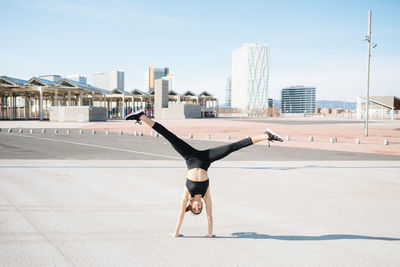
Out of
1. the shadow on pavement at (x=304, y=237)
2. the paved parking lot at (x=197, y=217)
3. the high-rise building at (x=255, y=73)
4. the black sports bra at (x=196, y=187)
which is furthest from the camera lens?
the high-rise building at (x=255, y=73)

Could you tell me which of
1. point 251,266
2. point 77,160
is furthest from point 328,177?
point 77,160

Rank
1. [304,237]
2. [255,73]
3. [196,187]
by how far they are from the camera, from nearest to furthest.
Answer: [196,187]
[304,237]
[255,73]

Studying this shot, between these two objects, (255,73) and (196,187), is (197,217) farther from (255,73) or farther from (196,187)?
(255,73)

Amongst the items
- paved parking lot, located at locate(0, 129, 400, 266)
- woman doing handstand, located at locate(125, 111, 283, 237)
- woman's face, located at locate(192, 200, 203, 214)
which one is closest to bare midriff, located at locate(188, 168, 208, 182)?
woman doing handstand, located at locate(125, 111, 283, 237)

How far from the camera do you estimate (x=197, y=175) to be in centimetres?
430

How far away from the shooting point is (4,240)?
440 centimetres

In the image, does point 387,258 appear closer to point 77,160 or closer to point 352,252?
point 352,252

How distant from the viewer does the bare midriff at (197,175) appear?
429cm

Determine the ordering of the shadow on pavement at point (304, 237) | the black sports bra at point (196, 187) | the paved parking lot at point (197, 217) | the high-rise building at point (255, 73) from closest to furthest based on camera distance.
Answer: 1. the paved parking lot at point (197, 217)
2. the black sports bra at point (196, 187)
3. the shadow on pavement at point (304, 237)
4. the high-rise building at point (255, 73)

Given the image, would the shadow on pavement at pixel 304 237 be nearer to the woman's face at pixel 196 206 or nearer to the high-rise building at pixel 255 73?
the woman's face at pixel 196 206

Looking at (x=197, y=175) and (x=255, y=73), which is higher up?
(x=255, y=73)

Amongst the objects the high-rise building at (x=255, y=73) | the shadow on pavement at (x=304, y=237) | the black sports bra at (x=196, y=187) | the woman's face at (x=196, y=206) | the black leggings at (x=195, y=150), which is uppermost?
the high-rise building at (x=255, y=73)

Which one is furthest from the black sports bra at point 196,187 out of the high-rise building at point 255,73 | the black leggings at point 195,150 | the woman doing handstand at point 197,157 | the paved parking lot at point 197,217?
the high-rise building at point 255,73

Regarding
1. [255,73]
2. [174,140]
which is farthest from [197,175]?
[255,73]
